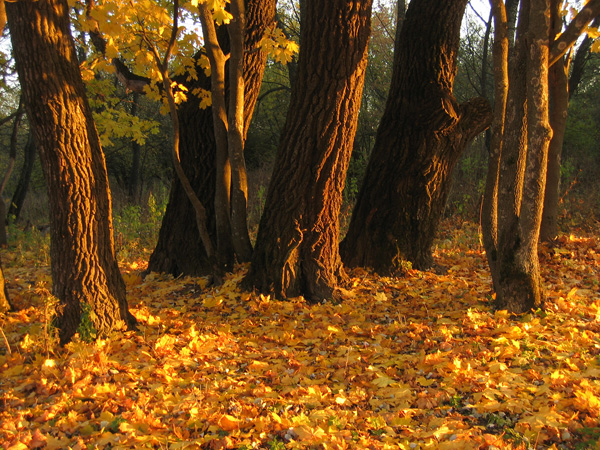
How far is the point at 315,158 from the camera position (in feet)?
16.8

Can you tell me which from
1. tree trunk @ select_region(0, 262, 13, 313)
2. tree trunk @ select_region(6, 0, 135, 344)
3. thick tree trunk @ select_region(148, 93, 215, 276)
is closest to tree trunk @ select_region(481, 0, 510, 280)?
thick tree trunk @ select_region(148, 93, 215, 276)

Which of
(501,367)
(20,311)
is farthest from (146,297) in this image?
(501,367)

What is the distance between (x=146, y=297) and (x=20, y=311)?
133cm

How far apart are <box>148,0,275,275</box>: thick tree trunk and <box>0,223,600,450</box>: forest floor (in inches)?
41.1

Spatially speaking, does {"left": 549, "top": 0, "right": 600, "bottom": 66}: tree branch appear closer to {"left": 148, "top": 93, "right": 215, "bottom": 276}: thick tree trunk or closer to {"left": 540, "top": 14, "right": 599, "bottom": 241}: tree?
{"left": 540, "top": 14, "right": 599, "bottom": 241}: tree

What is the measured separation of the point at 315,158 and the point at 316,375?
236cm

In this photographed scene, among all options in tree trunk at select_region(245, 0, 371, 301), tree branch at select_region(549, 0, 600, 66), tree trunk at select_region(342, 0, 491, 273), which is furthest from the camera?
tree trunk at select_region(342, 0, 491, 273)

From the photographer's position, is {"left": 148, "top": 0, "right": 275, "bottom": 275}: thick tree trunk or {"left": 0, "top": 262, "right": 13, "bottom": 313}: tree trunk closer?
{"left": 0, "top": 262, "right": 13, "bottom": 313}: tree trunk

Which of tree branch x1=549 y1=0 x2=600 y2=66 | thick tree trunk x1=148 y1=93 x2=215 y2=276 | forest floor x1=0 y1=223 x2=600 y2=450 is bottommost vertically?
forest floor x1=0 y1=223 x2=600 y2=450

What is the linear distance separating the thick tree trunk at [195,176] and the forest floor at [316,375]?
3.42ft

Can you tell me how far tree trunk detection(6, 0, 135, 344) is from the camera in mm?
3809

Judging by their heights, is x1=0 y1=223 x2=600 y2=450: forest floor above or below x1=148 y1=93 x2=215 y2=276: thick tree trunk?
below

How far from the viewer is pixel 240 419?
2998mm

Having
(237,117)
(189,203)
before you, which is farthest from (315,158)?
(189,203)
